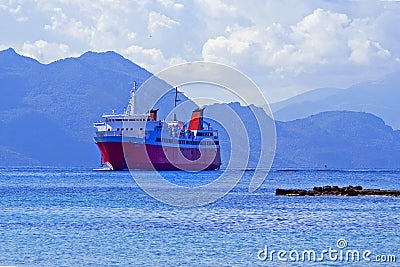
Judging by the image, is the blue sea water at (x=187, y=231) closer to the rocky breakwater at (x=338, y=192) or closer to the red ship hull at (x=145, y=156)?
the rocky breakwater at (x=338, y=192)

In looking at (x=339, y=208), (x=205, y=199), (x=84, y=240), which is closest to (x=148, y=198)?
(x=205, y=199)

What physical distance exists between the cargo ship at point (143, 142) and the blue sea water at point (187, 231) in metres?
37.4

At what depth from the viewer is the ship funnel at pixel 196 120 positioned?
4053 inches

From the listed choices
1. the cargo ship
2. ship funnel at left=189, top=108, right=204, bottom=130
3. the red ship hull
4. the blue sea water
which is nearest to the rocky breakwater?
the blue sea water

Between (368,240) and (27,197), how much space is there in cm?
2566

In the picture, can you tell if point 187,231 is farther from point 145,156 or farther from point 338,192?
point 145,156

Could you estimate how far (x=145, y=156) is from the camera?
85.9 metres

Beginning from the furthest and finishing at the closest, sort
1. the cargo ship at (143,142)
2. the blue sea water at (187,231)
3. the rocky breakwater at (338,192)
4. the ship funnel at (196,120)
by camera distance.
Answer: the ship funnel at (196,120) < the cargo ship at (143,142) < the rocky breakwater at (338,192) < the blue sea water at (187,231)

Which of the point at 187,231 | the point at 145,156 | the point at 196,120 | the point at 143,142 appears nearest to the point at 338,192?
the point at 187,231

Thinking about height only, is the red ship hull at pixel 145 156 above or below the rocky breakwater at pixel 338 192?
above

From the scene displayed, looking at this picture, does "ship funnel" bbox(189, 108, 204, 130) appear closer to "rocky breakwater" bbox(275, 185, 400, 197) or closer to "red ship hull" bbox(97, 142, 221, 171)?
"red ship hull" bbox(97, 142, 221, 171)

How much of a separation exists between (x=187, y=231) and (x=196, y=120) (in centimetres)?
7327

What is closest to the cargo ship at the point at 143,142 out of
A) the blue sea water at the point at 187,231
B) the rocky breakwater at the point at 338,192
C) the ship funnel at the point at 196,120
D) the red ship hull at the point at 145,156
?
the red ship hull at the point at 145,156

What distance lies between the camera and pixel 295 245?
27.3 meters
